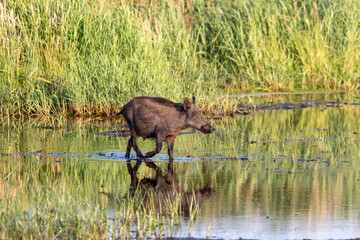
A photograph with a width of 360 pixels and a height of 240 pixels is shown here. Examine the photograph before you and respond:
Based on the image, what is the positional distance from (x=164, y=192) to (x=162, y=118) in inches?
88.3

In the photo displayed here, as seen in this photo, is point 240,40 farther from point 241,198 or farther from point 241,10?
point 241,198

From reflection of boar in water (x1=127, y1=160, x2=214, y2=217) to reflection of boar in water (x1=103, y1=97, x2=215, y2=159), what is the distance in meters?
0.78

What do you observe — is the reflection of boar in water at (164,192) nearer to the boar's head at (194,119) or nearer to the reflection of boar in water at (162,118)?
the reflection of boar in water at (162,118)

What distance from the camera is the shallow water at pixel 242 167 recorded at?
7137 mm

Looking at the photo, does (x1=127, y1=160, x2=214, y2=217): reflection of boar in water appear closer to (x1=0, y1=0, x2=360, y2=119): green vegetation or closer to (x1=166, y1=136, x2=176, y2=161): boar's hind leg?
(x1=166, y1=136, x2=176, y2=161): boar's hind leg

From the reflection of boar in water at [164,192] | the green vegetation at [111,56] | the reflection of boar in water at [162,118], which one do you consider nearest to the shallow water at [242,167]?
the reflection of boar in water at [164,192]

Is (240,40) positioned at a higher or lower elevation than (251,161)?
higher

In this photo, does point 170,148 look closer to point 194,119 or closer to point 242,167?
point 194,119

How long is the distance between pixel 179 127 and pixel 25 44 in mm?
5981

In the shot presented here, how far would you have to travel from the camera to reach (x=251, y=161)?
10406 mm

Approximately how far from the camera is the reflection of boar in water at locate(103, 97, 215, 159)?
34.6 ft

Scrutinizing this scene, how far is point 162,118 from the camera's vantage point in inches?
416

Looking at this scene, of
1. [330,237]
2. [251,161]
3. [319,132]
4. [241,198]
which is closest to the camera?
[330,237]

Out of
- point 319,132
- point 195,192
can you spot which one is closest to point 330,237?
point 195,192
